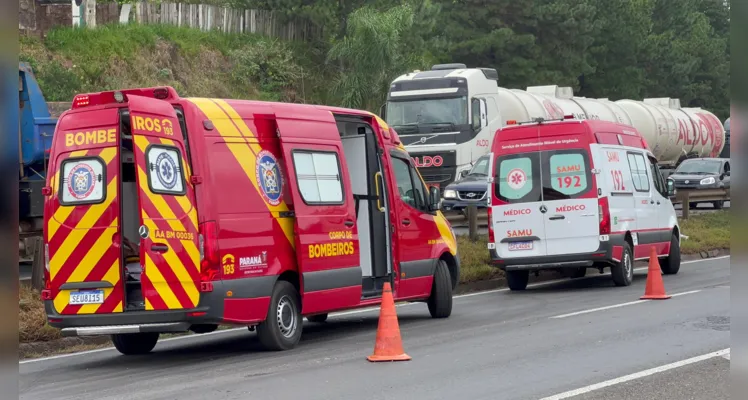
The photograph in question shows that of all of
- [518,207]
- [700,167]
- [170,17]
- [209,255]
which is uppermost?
[170,17]

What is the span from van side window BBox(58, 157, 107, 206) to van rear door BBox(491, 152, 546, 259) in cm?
879

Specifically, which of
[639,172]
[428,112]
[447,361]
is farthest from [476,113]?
[447,361]

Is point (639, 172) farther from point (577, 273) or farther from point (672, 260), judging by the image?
point (577, 273)

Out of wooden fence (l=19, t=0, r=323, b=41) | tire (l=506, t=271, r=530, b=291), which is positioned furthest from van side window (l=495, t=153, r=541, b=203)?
wooden fence (l=19, t=0, r=323, b=41)

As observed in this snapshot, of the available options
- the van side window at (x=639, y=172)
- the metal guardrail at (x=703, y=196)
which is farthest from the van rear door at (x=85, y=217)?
the metal guardrail at (x=703, y=196)

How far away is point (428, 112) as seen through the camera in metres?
30.2

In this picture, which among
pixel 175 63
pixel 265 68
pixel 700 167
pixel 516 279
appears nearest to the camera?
pixel 516 279

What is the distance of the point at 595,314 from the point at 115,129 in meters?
6.67

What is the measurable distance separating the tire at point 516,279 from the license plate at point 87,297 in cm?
943

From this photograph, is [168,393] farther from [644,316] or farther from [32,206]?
[32,206]

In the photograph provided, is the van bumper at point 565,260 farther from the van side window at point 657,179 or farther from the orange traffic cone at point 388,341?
the orange traffic cone at point 388,341

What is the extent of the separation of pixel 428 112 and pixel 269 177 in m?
19.0

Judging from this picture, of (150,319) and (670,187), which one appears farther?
(670,187)

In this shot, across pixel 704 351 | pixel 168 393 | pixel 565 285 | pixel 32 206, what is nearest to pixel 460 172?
pixel 565 285
